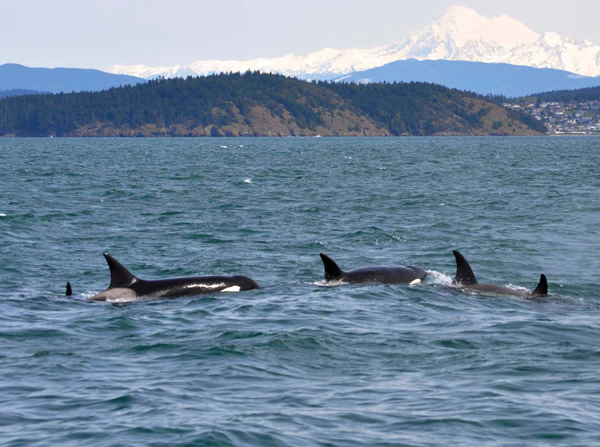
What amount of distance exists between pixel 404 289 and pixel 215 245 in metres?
10.7

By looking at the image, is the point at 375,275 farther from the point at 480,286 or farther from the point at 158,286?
the point at 158,286

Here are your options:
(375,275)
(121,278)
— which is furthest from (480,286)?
(121,278)

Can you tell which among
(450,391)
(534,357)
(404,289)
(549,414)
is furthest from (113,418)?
(404,289)

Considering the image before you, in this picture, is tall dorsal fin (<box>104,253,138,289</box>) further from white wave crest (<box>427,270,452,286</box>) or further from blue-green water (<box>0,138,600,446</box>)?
white wave crest (<box>427,270,452,286</box>)

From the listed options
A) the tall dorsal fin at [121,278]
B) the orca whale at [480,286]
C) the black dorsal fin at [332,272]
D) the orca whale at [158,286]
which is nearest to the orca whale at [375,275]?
the black dorsal fin at [332,272]

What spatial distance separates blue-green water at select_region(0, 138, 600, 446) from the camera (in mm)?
11383

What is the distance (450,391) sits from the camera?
12.8 m

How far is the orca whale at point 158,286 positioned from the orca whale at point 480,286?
5170 millimetres

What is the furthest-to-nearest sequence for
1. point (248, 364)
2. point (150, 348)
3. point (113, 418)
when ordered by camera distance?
1. point (150, 348)
2. point (248, 364)
3. point (113, 418)

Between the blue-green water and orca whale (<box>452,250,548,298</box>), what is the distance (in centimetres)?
53

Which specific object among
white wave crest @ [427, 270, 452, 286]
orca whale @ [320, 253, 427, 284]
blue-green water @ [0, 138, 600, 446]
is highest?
orca whale @ [320, 253, 427, 284]

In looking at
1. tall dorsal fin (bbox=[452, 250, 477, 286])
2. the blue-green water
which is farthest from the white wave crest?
tall dorsal fin (bbox=[452, 250, 477, 286])

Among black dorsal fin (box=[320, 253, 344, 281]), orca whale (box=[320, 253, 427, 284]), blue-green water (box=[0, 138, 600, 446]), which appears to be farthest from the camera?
orca whale (box=[320, 253, 427, 284])

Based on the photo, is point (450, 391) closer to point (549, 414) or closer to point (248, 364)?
point (549, 414)
